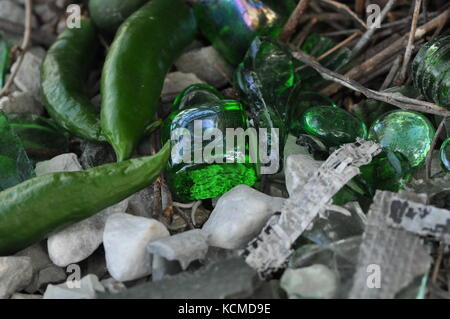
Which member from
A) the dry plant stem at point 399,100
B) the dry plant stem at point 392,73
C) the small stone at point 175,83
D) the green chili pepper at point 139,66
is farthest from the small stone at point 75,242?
the dry plant stem at point 392,73

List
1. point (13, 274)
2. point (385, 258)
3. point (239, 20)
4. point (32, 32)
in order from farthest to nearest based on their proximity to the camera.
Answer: point (32, 32) < point (239, 20) < point (13, 274) < point (385, 258)

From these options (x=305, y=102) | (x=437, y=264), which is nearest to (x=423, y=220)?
(x=437, y=264)

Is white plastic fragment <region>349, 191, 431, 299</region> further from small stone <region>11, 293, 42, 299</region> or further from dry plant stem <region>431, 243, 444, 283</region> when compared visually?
small stone <region>11, 293, 42, 299</region>

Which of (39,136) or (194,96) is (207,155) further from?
(39,136)

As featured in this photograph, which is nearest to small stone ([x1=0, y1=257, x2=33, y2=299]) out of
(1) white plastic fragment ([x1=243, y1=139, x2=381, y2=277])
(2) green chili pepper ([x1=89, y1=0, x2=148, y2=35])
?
(1) white plastic fragment ([x1=243, y1=139, x2=381, y2=277])
